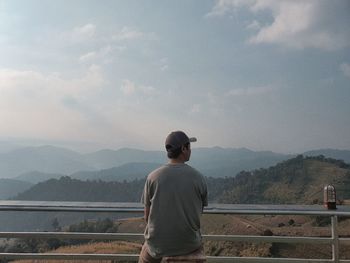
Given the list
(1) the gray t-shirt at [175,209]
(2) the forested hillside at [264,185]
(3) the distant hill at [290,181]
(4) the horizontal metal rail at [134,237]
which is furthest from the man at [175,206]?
(3) the distant hill at [290,181]

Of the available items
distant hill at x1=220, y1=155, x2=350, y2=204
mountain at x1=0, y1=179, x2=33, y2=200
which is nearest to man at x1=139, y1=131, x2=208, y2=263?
distant hill at x1=220, y1=155, x2=350, y2=204

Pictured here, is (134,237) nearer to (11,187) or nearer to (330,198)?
(330,198)

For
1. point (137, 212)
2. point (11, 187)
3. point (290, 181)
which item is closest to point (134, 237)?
point (137, 212)

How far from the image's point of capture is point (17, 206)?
354cm

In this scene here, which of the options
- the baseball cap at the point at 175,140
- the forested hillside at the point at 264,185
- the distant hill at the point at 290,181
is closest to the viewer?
the baseball cap at the point at 175,140

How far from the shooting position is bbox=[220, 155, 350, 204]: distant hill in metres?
58.3

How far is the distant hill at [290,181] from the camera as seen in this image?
58.3 meters

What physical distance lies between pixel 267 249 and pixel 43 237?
1622cm

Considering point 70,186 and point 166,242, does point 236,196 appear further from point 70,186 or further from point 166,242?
point 166,242

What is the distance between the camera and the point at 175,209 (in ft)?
7.88

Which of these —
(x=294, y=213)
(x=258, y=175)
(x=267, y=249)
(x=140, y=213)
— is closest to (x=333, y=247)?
(x=294, y=213)

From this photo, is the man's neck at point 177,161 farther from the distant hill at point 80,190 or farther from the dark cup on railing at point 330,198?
the distant hill at point 80,190

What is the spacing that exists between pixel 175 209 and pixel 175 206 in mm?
17

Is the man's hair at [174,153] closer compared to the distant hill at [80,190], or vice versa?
the man's hair at [174,153]
